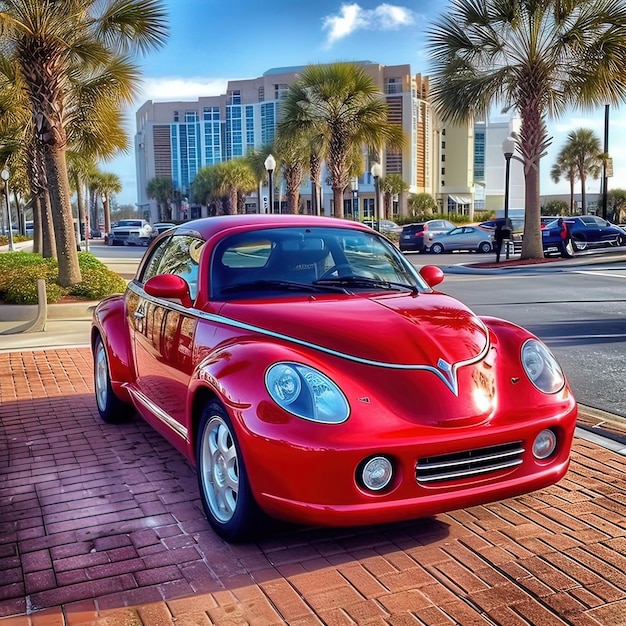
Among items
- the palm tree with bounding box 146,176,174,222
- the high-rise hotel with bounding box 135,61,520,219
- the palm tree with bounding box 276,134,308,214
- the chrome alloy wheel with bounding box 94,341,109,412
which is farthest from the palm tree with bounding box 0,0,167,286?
the palm tree with bounding box 146,176,174,222

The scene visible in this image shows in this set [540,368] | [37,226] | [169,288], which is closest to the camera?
Answer: [540,368]

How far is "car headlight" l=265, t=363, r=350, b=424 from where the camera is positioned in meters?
3.14

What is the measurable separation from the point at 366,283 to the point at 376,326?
0.85 meters

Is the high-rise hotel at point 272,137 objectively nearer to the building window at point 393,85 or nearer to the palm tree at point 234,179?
the building window at point 393,85

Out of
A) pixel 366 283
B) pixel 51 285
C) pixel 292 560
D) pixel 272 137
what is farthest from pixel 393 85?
pixel 292 560

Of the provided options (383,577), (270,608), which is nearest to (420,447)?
(383,577)

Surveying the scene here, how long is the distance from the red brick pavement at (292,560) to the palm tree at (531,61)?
1800cm

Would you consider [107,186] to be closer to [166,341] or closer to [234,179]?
[234,179]

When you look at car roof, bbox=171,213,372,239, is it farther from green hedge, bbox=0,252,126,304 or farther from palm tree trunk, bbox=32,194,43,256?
palm tree trunk, bbox=32,194,43,256

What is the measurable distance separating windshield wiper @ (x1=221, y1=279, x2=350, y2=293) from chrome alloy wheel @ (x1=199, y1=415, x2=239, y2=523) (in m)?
0.88

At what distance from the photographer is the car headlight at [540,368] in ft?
11.9

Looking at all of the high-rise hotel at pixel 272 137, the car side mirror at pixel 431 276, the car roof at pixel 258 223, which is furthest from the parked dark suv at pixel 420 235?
the high-rise hotel at pixel 272 137

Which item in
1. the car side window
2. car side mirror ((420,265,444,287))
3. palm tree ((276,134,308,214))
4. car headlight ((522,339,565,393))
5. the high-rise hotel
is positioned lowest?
car headlight ((522,339,565,393))

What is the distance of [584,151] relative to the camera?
216 ft
